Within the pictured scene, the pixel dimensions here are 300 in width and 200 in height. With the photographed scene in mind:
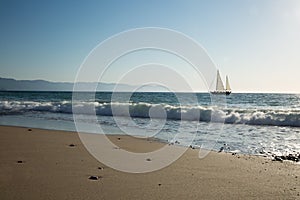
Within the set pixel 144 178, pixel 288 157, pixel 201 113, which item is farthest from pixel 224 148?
pixel 201 113

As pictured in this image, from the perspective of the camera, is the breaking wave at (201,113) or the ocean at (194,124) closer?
the ocean at (194,124)

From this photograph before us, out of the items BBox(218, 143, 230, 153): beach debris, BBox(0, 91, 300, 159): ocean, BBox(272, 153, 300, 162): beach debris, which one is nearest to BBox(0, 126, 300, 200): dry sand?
BBox(272, 153, 300, 162): beach debris

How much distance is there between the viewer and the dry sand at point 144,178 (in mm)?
3762

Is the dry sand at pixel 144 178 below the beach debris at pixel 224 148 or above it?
above

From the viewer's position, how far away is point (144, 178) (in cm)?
452

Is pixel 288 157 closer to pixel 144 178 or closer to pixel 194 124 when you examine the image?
pixel 144 178

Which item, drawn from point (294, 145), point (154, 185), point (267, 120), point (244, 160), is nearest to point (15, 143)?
point (154, 185)

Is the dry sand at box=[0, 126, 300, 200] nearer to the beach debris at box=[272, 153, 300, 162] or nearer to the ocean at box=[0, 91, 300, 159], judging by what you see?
→ the beach debris at box=[272, 153, 300, 162]

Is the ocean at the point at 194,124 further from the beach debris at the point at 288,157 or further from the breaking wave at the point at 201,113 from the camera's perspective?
the beach debris at the point at 288,157

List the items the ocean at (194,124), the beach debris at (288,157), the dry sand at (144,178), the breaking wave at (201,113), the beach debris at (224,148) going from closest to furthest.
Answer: the dry sand at (144,178) → the beach debris at (288,157) → the beach debris at (224,148) → the ocean at (194,124) → the breaking wave at (201,113)

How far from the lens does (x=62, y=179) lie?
169 inches

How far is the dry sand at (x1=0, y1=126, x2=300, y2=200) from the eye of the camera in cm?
376

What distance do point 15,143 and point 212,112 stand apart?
13.2 metres

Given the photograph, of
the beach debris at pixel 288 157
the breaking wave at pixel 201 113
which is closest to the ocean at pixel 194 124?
the breaking wave at pixel 201 113
